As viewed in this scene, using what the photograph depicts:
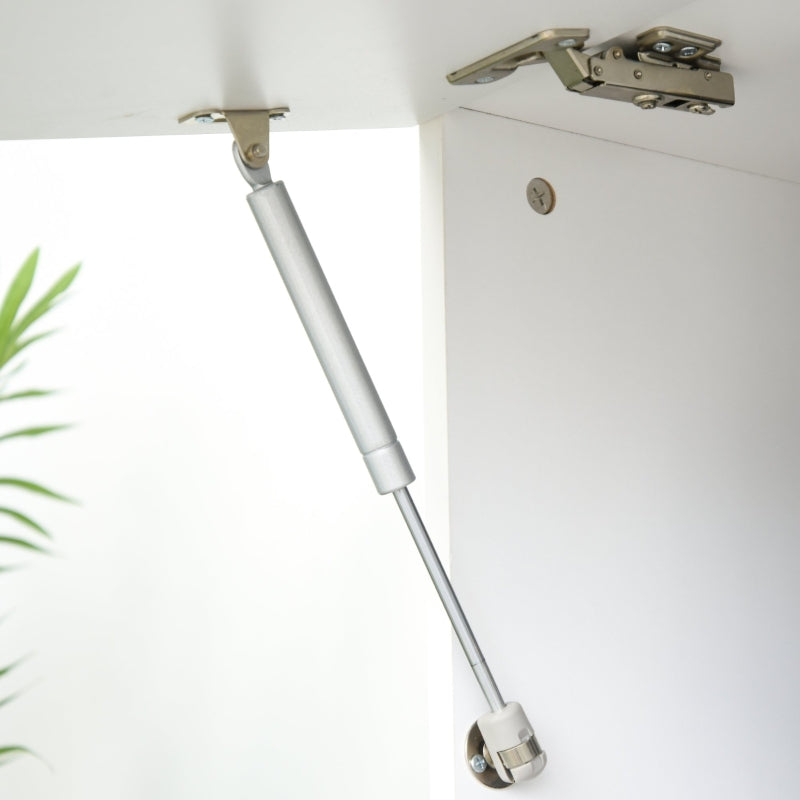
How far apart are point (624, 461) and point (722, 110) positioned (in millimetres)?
229

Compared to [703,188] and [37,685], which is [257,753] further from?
[703,188]

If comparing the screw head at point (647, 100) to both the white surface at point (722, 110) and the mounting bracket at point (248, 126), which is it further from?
the mounting bracket at point (248, 126)

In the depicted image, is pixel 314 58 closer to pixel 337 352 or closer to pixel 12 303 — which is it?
pixel 337 352

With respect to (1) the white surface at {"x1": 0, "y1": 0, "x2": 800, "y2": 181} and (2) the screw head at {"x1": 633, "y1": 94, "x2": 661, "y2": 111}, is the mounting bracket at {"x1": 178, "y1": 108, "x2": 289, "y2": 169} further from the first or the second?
(2) the screw head at {"x1": 633, "y1": 94, "x2": 661, "y2": 111}

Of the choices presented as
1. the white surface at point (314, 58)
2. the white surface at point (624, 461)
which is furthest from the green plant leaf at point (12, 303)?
the white surface at point (624, 461)

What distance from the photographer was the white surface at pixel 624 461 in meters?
0.59

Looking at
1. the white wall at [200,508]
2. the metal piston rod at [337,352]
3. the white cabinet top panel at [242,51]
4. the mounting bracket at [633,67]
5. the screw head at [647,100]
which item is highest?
the white cabinet top panel at [242,51]

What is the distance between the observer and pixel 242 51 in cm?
40

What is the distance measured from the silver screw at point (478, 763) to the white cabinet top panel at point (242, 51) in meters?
0.36

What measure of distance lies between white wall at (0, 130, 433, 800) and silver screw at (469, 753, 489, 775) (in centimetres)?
71

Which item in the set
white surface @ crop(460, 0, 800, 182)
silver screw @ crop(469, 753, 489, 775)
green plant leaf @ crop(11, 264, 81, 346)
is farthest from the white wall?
silver screw @ crop(469, 753, 489, 775)

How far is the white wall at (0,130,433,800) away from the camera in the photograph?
4.18 ft

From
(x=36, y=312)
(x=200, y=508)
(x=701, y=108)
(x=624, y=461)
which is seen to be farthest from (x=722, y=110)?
(x=200, y=508)

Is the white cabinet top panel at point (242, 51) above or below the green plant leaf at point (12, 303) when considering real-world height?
above
